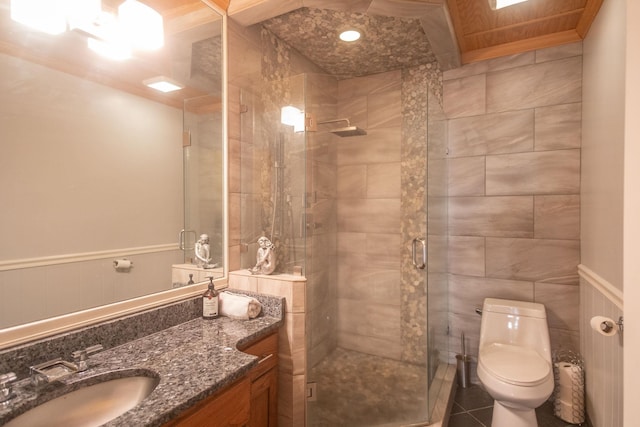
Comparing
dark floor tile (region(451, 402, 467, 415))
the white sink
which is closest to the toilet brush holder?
dark floor tile (region(451, 402, 467, 415))

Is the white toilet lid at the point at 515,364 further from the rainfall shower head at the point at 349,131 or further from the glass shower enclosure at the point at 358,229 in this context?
the rainfall shower head at the point at 349,131

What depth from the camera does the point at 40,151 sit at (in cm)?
126

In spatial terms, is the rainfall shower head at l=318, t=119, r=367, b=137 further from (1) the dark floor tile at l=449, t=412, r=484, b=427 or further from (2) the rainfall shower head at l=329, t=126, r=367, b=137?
(1) the dark floor tile at l=449, t=412, r=484, b=427

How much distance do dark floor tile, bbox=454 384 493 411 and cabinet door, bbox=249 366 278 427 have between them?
146 cm

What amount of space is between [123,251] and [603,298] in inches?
99.2

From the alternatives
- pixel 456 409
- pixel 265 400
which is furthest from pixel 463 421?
pixel 265 400

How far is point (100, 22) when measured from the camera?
1.42 metres

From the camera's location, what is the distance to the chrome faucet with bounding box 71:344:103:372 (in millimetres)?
1152

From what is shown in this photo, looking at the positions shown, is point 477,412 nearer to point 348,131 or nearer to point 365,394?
point 365,394

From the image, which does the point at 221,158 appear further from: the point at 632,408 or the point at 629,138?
the point at 632,408

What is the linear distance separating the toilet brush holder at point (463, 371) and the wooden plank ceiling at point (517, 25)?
2410 millimetres

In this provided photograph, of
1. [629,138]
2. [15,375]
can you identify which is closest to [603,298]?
[629,138]

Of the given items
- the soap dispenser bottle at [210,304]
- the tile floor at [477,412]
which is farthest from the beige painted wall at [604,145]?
the soap dispenser bottle at [210,304]

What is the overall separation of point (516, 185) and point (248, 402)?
238 cm
